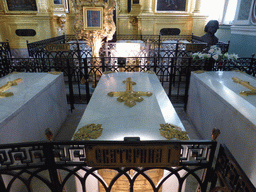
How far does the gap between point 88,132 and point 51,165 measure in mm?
598

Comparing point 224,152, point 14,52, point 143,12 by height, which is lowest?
point 14,52

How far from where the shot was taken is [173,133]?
178 cm

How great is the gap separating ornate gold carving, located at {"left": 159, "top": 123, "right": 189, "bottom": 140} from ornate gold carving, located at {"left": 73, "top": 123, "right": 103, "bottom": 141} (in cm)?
62

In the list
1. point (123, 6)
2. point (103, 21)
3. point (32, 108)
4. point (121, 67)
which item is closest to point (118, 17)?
point (123, 6)

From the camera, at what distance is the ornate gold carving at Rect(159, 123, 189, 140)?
1730 mm

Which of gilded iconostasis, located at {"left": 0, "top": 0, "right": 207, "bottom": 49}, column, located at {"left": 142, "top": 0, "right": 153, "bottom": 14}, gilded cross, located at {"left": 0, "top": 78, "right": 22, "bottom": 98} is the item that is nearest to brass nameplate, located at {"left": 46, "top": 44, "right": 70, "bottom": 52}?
gilded cross, located at {"left": 0, "top": 78, "right": 22, "bottom": 98}

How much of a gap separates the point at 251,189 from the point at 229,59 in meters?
3.67

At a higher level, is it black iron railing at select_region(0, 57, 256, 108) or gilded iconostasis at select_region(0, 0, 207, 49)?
gilded iconostasis at select_region(0, 0, 207, 49)

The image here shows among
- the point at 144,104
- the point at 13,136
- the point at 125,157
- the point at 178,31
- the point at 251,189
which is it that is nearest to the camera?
the point at 251,189

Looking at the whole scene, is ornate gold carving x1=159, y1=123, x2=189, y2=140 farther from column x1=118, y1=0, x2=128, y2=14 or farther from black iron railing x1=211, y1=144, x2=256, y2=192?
column x1=118, y1=0, x2=128, y2=14

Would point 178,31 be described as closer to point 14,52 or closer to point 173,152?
point 14,52

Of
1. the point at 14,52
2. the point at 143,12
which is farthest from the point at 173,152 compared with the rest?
the point at 14,52

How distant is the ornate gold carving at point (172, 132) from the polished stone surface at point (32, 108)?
1688 millimetres

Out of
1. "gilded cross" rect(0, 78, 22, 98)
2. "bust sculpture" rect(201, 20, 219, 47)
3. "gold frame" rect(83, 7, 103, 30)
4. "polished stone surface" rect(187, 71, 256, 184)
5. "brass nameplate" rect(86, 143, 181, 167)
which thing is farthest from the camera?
"bust sculpture" rect(201, 20, 219, 47)
